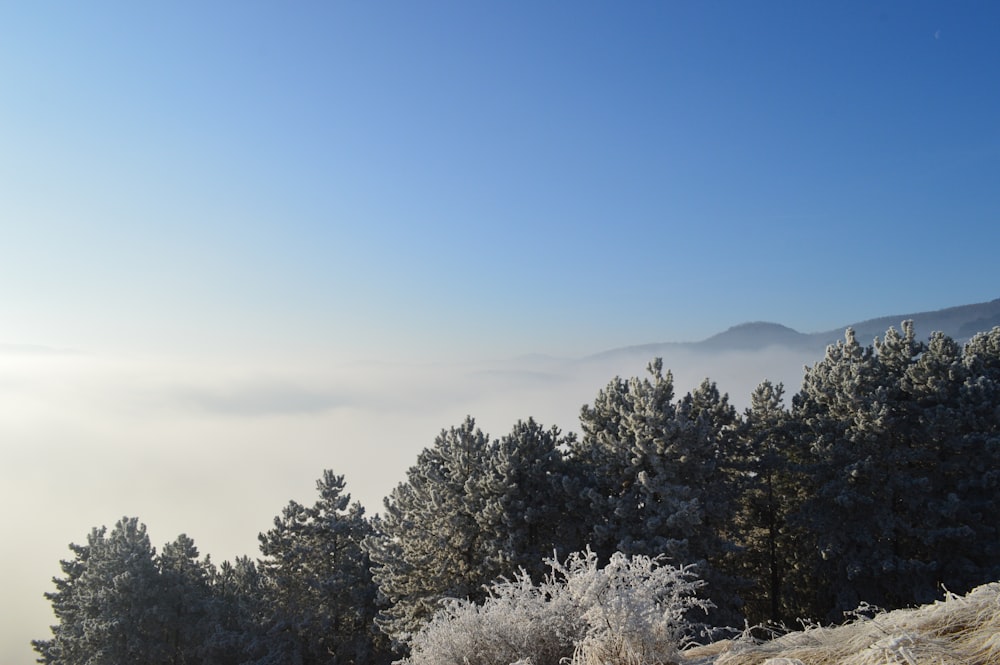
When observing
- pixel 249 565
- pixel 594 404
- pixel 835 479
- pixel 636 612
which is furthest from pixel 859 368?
pixel 249 565

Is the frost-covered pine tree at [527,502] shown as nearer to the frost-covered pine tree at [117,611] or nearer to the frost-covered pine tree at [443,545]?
the frost-covered pine tree at [443,545]

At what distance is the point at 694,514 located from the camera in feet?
60.5

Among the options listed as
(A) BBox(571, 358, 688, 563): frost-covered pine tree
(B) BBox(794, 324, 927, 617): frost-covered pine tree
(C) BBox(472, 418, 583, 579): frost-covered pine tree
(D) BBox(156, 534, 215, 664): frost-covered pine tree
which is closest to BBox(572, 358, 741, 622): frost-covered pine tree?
(A) BBox(571, 358, 688, 563): frost-covered pine tree

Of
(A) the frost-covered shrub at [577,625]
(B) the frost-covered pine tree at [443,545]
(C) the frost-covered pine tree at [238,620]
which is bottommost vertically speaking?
(C) the frost-covered pine tree at [238,620]

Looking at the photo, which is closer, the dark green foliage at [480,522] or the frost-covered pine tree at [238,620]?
the dark green foliage at [480,522]

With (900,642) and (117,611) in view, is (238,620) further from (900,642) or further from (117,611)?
(900,642)

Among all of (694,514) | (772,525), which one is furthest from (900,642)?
(772,525)

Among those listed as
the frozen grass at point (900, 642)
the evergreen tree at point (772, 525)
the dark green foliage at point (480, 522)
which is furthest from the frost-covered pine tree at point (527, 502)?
the frozen grass at point (900, 642)

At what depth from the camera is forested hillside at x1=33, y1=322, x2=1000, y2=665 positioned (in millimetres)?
19969

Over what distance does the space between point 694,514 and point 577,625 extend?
12955 millimetres

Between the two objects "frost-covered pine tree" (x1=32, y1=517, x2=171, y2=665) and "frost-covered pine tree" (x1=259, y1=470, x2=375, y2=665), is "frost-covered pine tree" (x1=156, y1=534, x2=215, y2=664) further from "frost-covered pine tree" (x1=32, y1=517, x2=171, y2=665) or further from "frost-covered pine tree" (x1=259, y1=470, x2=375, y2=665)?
"frost-covered pine tree" (x1=259, y1=470, x2=375, y2=665)

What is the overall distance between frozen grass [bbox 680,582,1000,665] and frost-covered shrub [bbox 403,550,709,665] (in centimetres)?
44

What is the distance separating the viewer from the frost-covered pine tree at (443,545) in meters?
20.9

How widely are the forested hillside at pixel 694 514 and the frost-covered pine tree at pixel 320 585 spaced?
0.57 ft
